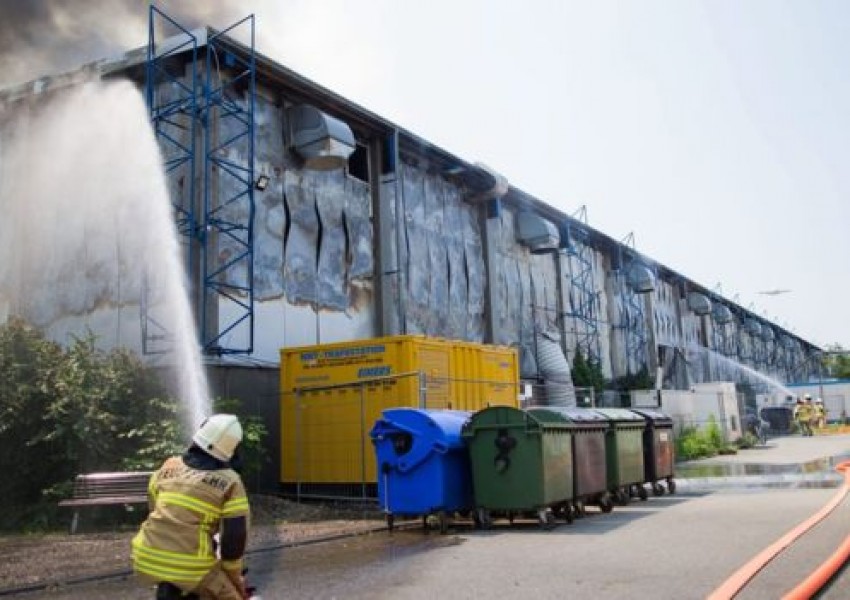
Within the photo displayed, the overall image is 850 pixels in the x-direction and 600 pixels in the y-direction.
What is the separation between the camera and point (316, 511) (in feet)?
42.7

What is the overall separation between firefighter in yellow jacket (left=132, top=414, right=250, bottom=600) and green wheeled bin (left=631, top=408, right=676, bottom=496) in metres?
12.0

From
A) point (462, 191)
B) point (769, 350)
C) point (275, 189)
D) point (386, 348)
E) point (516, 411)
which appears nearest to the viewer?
point (516, 411)

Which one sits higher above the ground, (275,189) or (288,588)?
(275,189)

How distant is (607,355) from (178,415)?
2709cm

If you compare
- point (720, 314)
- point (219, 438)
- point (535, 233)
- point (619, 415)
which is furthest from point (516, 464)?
point (720, 314)

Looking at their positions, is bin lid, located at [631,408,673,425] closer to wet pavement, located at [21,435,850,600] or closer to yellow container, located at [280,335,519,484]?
wet pavement, located at [21,435,850,600]

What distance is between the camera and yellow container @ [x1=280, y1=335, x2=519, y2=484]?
45.2 feet

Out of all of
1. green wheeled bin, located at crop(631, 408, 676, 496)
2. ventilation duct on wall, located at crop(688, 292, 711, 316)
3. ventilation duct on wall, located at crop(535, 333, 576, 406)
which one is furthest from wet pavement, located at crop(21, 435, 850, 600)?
ventilation duct on wall, located at crop(688, 292, 711, 316)

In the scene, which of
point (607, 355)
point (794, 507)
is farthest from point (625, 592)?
point (607, 355)

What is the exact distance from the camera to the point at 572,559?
26.7 feet

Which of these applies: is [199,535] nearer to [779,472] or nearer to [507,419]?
[507,419]

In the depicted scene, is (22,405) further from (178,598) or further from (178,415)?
(178,598)

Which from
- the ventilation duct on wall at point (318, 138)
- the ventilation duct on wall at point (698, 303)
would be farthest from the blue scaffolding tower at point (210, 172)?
the ventilation duct on wall at point (698, 303)

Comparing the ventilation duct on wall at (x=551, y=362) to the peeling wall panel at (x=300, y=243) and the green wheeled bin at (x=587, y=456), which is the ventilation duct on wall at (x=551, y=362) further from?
the green wheeled bin at (x=587, y=456)
